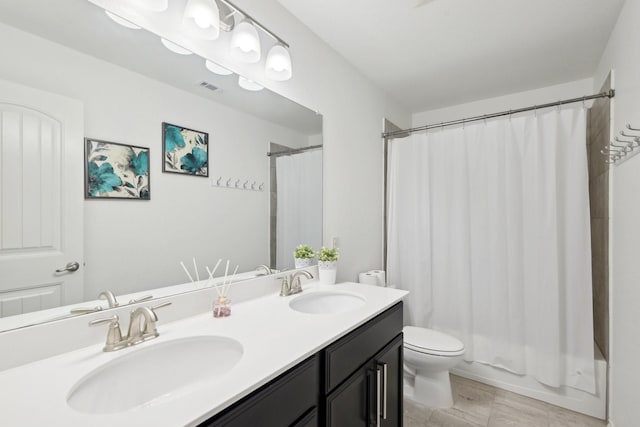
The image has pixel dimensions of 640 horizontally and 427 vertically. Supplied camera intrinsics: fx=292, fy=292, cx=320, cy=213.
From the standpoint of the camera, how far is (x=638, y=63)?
134 cm

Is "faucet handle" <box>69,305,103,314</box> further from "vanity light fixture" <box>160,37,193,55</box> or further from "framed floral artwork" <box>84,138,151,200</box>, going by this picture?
"vanity light fixture" <box>160,37,193,55</box>

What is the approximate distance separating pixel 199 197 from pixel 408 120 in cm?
256

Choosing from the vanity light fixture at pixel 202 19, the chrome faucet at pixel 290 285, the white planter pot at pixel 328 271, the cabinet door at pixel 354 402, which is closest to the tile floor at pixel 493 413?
the cabinet door at pixel 354 402

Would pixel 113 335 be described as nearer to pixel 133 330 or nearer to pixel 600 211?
pixel 133 330

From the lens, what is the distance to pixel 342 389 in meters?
1.07

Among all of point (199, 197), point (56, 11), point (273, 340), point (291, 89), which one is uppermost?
point (291, 89)

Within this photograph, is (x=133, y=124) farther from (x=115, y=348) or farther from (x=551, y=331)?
(x=551, y=331)

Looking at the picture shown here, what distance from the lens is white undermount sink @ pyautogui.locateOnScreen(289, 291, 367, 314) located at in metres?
1.52

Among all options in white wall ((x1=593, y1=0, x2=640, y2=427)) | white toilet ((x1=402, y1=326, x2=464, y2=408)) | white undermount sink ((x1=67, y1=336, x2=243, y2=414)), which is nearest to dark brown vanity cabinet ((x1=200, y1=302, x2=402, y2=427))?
white undermount sink ((x1=67, y1=336, x2=243, y2=414))

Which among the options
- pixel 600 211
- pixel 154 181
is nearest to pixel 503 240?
pixel 600 211

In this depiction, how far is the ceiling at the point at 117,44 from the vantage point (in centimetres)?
84

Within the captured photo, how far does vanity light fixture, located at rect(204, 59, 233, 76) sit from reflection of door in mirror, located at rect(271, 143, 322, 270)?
42cm

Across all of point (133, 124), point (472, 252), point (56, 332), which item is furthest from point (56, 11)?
point (472, 252)

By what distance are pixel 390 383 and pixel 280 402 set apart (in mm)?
833
